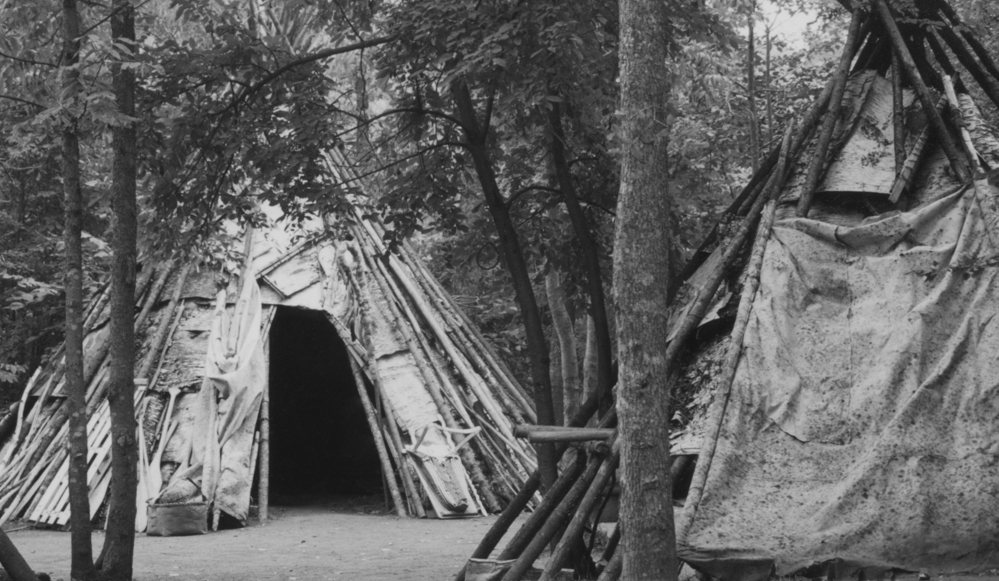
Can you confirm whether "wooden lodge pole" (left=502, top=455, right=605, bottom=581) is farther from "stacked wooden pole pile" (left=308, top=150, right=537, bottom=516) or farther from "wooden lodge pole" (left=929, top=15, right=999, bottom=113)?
"stacked wooden pole pile" (left=308, top=150, right=537, bottom=516)

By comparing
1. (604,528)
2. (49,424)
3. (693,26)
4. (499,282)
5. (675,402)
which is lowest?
(604,528)

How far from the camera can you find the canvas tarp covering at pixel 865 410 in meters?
6.12

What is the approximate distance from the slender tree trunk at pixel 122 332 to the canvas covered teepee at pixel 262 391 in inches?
139

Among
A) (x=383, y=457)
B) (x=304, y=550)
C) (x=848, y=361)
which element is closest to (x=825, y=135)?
(x=848, y=361)

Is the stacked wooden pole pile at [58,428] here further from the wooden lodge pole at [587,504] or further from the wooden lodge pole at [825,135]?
the wooden lodge pole at [825,135]

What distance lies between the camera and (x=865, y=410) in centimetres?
664

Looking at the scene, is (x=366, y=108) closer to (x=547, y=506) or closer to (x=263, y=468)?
(x=547, y=506)

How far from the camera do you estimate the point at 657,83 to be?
18.6ft

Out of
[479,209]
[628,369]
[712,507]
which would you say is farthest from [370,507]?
[628,369]

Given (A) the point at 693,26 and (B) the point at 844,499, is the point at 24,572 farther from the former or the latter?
(A) the point at 693,26

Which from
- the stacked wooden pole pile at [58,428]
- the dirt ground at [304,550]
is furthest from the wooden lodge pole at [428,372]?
the stacked wooden pole pile at [58,428]

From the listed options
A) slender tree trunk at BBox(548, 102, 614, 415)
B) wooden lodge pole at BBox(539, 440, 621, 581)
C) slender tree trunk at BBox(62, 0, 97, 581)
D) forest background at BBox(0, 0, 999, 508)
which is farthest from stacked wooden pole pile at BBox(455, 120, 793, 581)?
slender tree trunk at BBox(62, 0, 97, 581)

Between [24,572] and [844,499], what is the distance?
5.32 meters

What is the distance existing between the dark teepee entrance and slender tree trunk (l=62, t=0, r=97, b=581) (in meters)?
9.40
